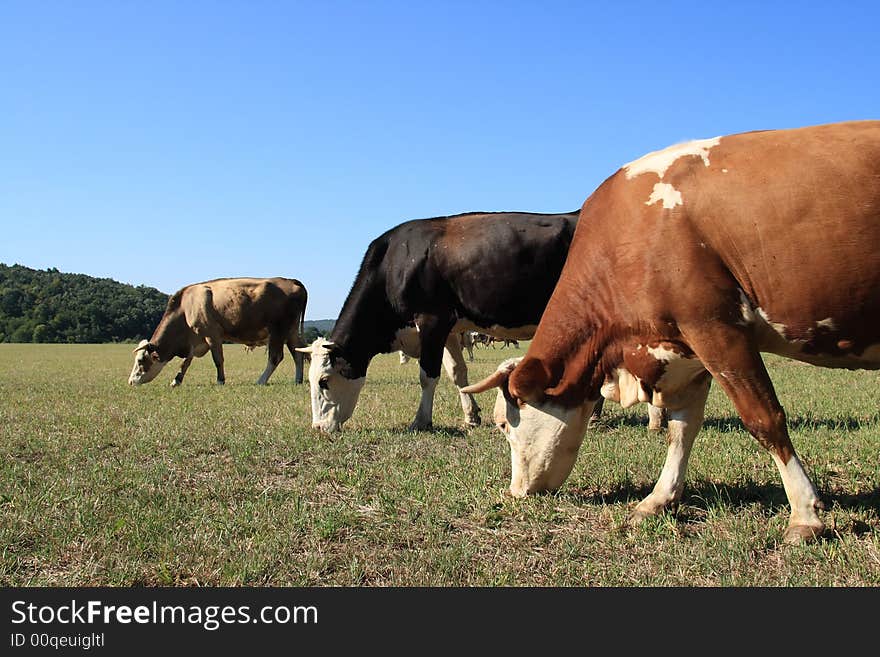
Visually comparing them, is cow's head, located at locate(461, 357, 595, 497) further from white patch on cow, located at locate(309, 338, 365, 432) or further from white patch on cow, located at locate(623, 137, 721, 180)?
white patch on cow, located at locate(309, 338, 365, 432)

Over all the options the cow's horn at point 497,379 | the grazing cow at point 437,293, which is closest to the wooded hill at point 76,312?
the grazing cow at point 437,293

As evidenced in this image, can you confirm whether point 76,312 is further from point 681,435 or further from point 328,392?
point 681,435

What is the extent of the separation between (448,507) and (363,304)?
180 inches

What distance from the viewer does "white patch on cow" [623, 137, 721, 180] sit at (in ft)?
14.9

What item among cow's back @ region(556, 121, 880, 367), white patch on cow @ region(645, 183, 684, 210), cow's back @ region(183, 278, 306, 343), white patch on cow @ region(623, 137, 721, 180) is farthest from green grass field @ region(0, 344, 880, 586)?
cow's back @ region(183, 278, 306, 343)

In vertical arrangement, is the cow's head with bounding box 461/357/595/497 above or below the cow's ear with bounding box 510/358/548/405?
below

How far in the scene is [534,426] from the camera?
16.8 feet

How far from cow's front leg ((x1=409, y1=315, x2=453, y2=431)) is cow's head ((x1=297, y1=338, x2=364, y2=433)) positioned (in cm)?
85

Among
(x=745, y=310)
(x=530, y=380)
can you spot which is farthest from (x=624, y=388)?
(x=745, y=310)

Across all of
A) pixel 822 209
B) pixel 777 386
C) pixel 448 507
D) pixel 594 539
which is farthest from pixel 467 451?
pixel 777 386

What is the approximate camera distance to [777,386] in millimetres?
12953

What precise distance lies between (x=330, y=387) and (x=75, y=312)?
270 ft

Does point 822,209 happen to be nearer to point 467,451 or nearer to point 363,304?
point 467,451

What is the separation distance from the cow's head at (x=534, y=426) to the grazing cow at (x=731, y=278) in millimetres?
78
